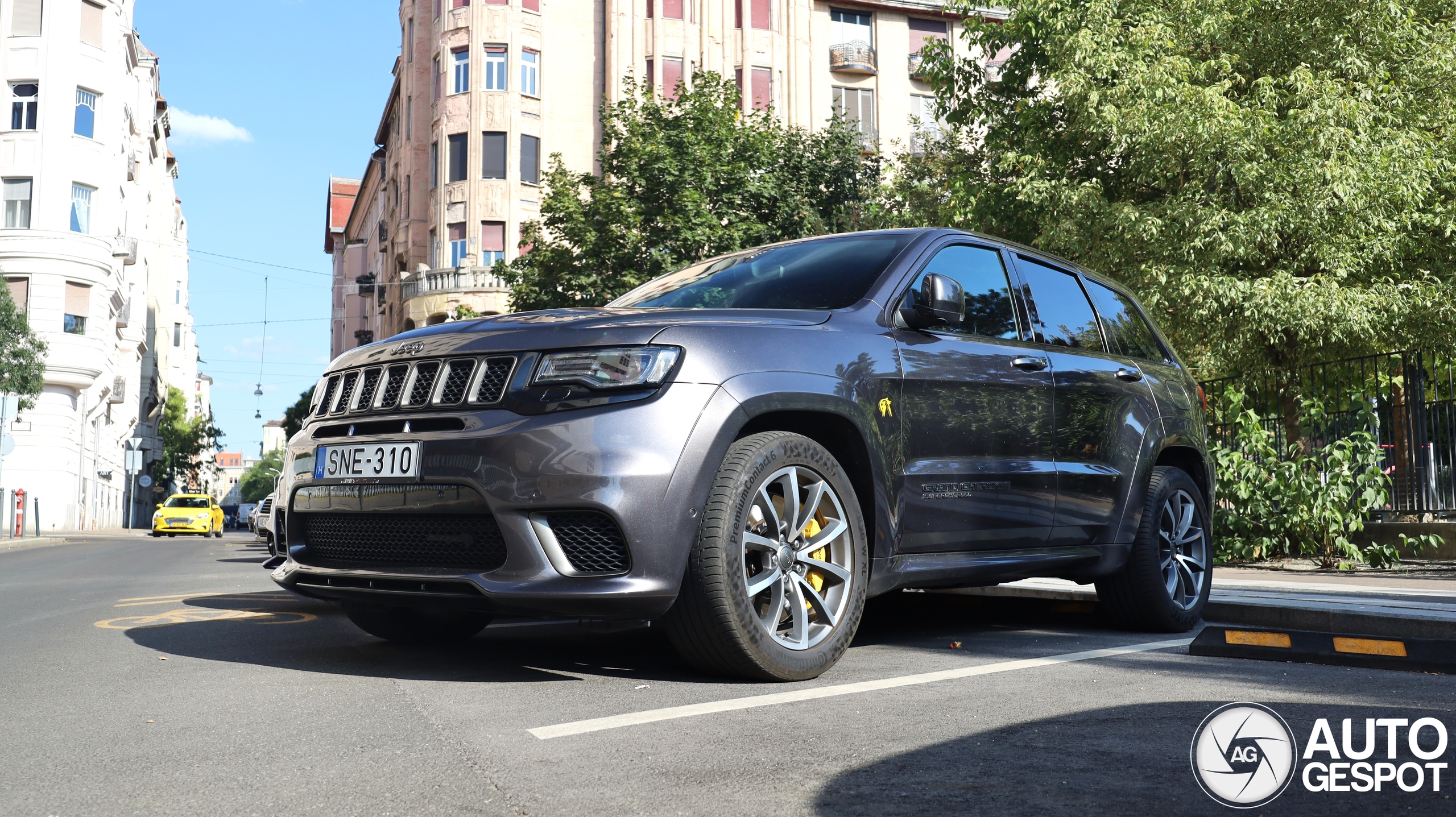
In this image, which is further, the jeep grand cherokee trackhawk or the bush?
the bush

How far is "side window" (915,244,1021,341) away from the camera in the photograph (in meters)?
5.15

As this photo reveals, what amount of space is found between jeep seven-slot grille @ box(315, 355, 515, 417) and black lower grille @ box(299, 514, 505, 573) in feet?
1.23

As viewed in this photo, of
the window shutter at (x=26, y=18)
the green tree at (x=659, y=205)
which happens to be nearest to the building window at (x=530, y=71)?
the green tree at (x=659, y=205)

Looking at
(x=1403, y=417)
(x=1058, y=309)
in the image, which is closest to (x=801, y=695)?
(x=1058, y=309)

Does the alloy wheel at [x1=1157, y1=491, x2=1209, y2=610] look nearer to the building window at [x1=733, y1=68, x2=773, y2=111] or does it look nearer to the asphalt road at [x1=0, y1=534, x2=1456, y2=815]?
the asphalt road at [x1=0, y1=534, x2=1456, y2=815]

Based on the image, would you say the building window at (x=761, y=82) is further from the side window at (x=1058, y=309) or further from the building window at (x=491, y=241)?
the side window at (x=1058, y=309)

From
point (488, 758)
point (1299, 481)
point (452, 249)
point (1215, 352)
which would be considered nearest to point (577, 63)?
point (452, 249)

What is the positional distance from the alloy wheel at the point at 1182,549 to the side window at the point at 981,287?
4.46 ft

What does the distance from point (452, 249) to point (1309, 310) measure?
3034 centimetres

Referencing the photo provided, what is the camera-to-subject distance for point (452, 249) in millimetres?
40531

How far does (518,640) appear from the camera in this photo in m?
5.55

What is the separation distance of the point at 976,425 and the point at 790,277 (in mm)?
942

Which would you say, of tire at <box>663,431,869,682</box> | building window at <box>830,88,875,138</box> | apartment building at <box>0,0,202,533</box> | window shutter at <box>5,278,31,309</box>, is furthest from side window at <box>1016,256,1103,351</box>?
window shutter at <box>5,278,31,309</box>

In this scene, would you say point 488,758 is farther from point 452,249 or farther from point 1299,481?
point 452,249
